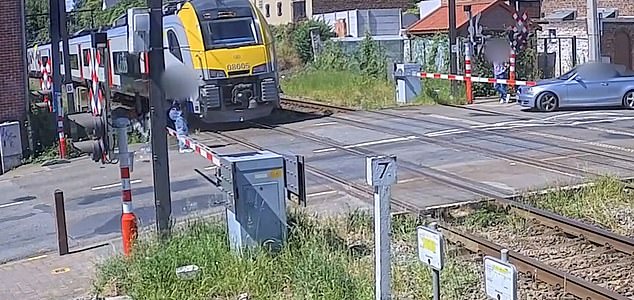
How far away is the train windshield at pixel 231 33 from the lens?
23.1 m

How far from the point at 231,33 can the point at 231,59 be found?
0.69 metres

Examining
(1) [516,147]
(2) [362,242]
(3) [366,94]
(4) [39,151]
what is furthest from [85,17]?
(2) [362,242]

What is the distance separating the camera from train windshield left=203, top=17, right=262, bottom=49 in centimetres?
2306

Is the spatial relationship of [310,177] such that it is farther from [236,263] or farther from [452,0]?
[452,0]

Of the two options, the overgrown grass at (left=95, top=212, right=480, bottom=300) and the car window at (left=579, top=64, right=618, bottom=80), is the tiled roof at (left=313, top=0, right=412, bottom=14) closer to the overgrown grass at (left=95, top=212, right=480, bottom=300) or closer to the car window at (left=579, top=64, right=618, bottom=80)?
the car window at (left=579, top=64, right=618, bottom=80)

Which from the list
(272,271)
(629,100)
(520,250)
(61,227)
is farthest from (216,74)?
(272,271)

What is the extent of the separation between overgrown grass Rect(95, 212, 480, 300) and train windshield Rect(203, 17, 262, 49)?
1317 centimetres

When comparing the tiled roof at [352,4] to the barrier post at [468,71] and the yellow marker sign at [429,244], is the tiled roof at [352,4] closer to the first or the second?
the barrier post at [468,71]

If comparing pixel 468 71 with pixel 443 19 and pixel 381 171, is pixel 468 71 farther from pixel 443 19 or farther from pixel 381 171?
pixel 381 171

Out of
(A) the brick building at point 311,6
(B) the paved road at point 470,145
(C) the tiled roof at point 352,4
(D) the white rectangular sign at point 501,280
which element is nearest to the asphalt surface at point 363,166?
(B) the paved road at point 470,145

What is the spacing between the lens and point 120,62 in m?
27.1

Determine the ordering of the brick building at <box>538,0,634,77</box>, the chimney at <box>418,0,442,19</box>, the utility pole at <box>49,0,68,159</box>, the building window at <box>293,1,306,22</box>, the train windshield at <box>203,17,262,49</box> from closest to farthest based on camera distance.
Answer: the utility pole at <box>49,0,68,159</box>
the train windshield at <box>203,17,262,49</box>
the brick building at <box>538,0,634,77</box>
the chimney at <box>418,0,442,19</box>
the building window at <box>293,1,306,22</box>

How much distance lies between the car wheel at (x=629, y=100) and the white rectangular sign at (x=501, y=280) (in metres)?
20.2

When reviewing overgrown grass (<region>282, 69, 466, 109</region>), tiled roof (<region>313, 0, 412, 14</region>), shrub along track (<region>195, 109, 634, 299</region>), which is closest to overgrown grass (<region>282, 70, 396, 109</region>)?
overgrown grass (<region>282, 69, 466, 109</region>)
